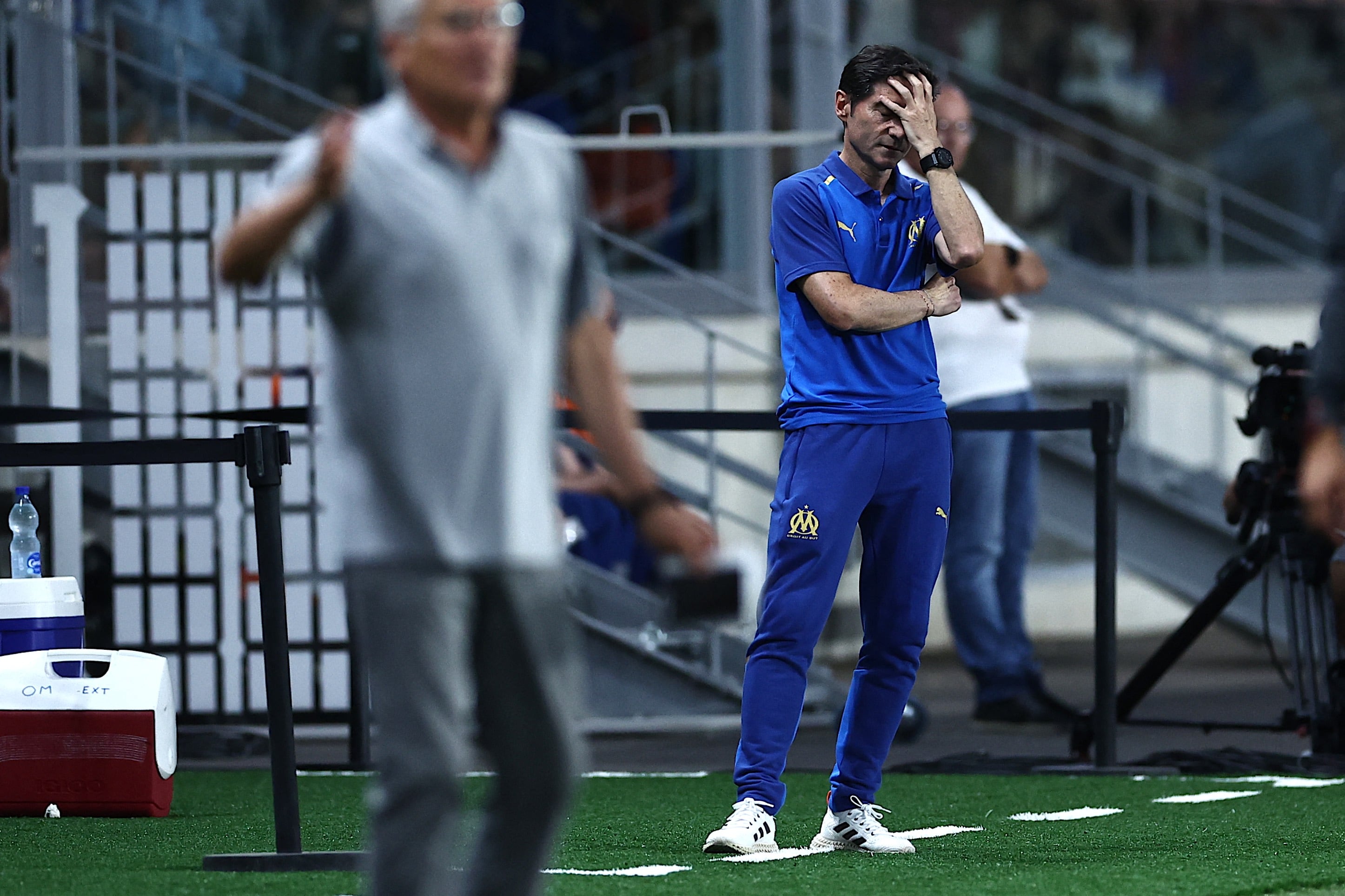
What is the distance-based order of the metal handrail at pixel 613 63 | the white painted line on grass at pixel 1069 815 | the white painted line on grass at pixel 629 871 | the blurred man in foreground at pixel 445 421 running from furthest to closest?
the metal handrail at pixel 613 63 → the white painted line on grass at pixel 1069 815 → the white painted line on grass at pixel 629 871 → the blurred man in foreground at pixel 445 421

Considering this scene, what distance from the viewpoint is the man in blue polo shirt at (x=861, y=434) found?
5.27 metres

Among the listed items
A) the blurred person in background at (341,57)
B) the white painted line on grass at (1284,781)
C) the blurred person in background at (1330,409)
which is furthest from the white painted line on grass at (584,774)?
the blurred person in background at (1330,409)

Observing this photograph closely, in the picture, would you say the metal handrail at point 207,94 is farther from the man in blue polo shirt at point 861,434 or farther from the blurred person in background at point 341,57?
the man in blue polo shirt at point 861,434

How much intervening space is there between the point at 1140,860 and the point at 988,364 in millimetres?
3791

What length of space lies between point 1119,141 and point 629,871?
9.60 m

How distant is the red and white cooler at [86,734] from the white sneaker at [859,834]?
197 cm

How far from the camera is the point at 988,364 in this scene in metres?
8.88

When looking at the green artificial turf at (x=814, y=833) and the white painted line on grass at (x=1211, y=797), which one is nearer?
the green artificial turf at (x=814, y=833)

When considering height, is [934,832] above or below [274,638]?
below

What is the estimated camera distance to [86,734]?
20.7 feet

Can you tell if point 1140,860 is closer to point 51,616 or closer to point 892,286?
point 892,286

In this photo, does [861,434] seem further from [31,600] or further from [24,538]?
[24,538]

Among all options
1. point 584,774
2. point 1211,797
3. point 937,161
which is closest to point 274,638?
point 937,161

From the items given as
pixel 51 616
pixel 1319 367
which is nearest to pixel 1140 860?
pixel 1319 367
